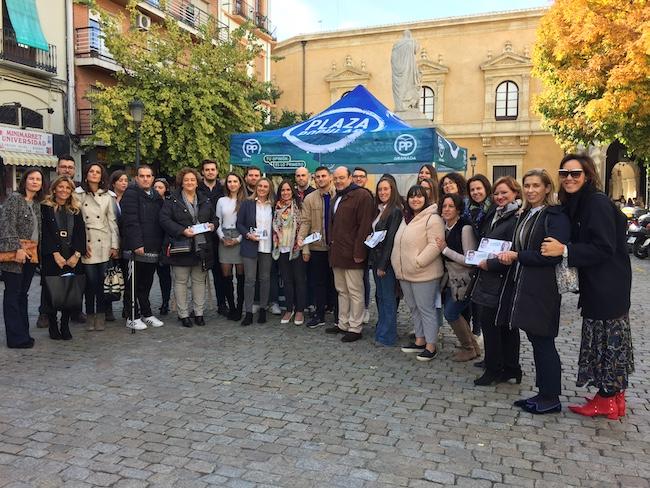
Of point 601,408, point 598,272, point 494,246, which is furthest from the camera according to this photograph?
point 494,246

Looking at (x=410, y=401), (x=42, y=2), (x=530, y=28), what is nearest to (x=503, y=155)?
(x=530, y=28)

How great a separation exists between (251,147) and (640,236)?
1196cm

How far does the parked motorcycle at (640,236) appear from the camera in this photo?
1505 centimetres

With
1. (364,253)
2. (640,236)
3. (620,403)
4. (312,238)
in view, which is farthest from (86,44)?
(620,403)

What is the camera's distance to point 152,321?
6.87 m

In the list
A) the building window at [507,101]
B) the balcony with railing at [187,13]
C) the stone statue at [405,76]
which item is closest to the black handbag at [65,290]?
the stone statue at [405,76]

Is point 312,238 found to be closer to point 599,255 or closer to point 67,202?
point 67,202

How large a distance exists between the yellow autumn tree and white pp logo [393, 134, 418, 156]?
8137 mm

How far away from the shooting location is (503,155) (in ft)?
112

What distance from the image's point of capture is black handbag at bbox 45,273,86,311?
598 cm

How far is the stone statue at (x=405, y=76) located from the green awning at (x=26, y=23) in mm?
12649

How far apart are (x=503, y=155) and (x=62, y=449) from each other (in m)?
33.8

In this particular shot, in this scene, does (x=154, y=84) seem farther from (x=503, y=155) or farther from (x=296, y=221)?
(x=503, y=155)

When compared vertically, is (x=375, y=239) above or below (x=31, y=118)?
below
